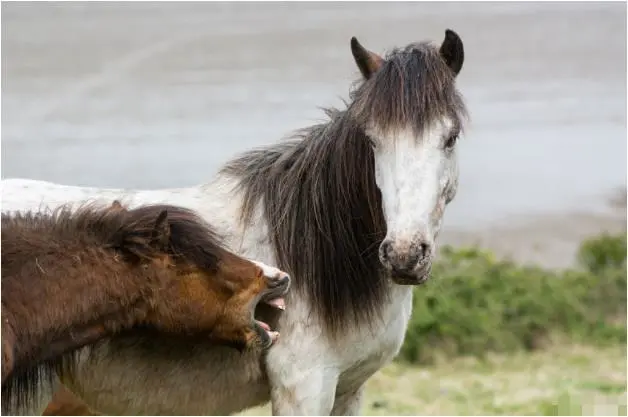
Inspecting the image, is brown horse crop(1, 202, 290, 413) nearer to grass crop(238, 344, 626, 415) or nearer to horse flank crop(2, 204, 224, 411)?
horse flank crop(2, 204, 224, 411)

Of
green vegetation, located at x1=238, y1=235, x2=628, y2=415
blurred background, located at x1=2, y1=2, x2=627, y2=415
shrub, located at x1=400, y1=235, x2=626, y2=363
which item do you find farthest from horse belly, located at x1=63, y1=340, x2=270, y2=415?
blurred background, located at x1=2, y1=2, x2=627, y2=415

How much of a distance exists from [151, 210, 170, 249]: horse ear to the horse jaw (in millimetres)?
952

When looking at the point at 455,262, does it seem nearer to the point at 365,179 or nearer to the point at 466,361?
the point at 466,361

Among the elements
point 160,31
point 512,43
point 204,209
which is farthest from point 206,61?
point 204,209

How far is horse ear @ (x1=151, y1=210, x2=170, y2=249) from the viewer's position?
16.7 feet

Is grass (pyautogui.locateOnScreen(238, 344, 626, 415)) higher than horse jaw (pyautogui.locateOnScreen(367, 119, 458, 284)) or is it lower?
lower

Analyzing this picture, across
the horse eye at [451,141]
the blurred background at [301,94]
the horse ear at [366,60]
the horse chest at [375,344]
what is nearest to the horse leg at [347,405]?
the horse chest at [375,344]

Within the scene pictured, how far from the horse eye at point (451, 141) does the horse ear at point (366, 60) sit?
513mm

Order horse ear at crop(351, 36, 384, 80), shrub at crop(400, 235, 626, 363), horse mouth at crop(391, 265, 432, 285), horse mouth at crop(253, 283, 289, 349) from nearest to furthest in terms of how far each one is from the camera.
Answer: horse mouth at crop(391, 265, 432, 285) < horse mouth at crop(253, 283, 289, 349) < horse ear at crop(351, 36, 384, 80) < shrub at crop(400, 235, 626, 363)

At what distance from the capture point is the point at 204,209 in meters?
5.70

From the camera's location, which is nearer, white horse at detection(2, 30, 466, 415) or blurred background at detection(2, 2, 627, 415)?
white horse at detection(2, 30, 466, 415)

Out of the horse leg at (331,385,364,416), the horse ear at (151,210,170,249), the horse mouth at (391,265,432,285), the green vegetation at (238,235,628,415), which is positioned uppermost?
the horse ear at (151,210,170,249)

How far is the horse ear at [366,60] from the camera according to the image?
18.2ft

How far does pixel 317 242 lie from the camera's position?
18.4 ft
